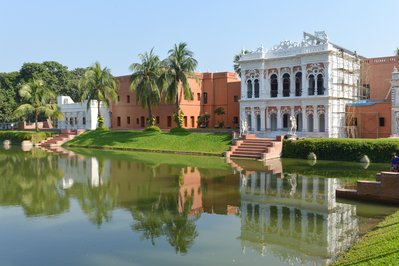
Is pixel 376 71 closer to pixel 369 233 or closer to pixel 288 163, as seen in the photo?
pixel 288 163

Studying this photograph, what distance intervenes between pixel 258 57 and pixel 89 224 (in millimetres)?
Result: 30590

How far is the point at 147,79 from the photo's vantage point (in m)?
44.8

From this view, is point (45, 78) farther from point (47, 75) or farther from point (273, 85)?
point (273, 85)

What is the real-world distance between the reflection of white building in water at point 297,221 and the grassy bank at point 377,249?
51 cm

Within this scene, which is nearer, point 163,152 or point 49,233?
point 49,233

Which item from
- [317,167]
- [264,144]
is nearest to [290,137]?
[264,144]

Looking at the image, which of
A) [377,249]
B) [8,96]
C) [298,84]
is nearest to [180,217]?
[377,249]

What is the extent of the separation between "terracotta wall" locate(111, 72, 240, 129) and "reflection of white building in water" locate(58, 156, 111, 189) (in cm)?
1987

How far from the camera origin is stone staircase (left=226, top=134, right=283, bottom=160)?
102 ft

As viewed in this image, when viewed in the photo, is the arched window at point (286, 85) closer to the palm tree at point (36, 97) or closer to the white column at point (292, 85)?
the white column at point (292, 85)

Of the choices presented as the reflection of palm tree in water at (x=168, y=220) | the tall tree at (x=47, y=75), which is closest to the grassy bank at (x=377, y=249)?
the reflection of palm tree in water at (x=168, y=220)

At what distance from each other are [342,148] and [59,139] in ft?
105

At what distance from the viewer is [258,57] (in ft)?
132

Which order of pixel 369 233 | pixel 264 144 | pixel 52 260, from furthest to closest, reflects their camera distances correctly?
pixel 264 144 → pixel 369 233 → pixel 52 260
